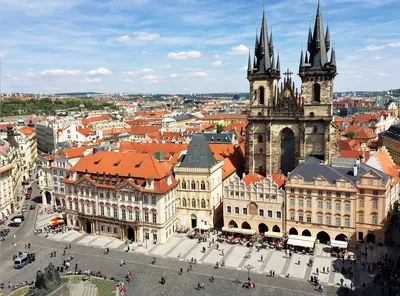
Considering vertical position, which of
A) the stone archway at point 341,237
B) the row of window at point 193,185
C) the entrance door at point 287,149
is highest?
the entrance door at point 287,149

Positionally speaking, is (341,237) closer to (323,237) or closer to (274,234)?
(323,237)

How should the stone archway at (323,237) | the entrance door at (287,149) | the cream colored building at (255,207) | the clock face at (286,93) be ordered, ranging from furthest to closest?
the entrance door at (287,149) → the clock face at (286,93) → the cream colored building at (255,207) → the stone archway at (323,237)

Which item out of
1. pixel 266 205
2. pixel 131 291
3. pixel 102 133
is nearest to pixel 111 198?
pixel 131 291

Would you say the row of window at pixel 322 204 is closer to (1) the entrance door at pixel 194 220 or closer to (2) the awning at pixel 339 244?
(2) the awning at pixel 339 244

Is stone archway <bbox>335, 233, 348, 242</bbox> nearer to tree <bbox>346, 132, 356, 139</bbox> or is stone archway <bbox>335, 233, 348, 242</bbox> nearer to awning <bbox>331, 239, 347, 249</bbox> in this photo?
awning <bbox>331, 239, 347, 249</bbox>

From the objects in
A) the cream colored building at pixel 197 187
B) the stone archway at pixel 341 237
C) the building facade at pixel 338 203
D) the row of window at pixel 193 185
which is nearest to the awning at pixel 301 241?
the building facade at pixel 338 203

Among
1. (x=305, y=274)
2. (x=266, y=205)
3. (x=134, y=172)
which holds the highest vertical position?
(x=134, y=172)

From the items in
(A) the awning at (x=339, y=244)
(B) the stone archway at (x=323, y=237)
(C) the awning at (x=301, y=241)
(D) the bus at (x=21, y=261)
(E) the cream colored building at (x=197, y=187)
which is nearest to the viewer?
(D) the bus at (x=21, y=261)

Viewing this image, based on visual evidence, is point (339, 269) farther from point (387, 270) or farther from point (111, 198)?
point (111, 198)
